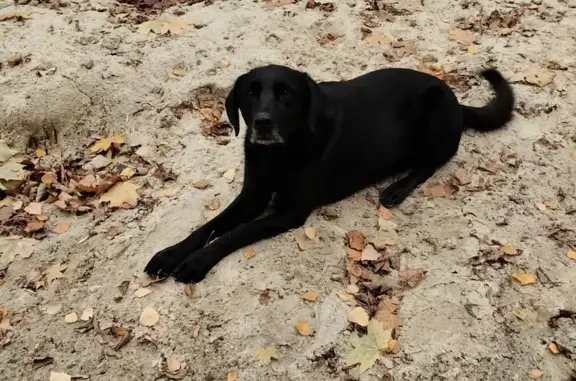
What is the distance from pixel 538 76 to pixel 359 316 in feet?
8.61

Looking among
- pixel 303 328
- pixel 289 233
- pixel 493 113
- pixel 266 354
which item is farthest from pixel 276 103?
pixel 493 113

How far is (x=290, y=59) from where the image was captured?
16.1 feet

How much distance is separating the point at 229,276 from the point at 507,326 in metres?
1.40

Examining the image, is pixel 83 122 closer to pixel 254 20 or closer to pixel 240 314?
pixel 254 20

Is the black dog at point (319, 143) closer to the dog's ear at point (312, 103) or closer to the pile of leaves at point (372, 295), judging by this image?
the dog's ear at point (312, 103)

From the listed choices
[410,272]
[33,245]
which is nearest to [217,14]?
[33,245]

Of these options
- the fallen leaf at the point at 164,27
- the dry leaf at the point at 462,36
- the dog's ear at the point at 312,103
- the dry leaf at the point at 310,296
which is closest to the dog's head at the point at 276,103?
the dog's ear at the point at 312,103

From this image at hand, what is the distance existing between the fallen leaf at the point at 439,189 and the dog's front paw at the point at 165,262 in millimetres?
1529

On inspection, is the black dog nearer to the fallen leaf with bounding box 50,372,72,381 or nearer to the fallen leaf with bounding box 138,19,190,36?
the fallen leaf with bounding box 50,372,72,381

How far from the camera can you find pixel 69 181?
410 centimetres

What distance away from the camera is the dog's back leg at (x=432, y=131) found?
3.88 meters

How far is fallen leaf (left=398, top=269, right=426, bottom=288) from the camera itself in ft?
10.6

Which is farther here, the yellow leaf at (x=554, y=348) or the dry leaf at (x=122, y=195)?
the dry leaf at (x=122, y=195)

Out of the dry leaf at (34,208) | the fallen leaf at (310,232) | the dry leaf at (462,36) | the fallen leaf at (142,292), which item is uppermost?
the dry leaf at (462,36)
